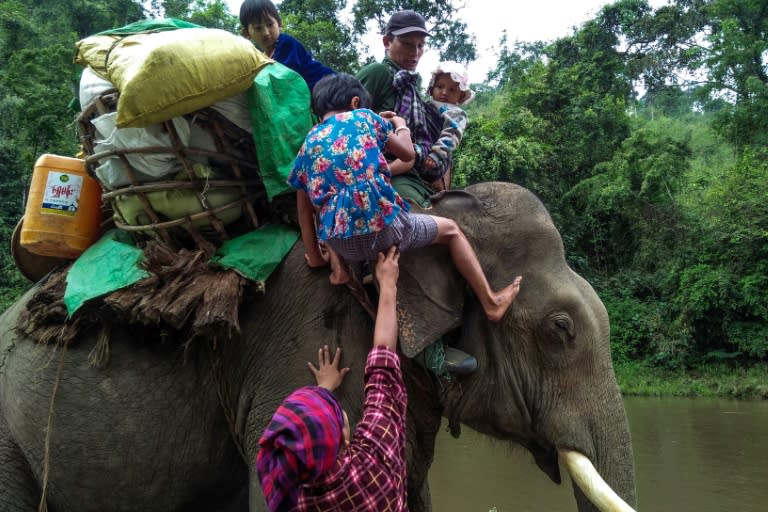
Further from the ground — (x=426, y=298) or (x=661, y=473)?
(x=426, y=298)

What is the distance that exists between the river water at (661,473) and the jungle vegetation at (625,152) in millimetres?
5882

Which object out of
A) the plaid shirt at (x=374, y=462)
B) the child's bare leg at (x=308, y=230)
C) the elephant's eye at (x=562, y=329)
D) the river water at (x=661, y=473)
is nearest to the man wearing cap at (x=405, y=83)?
the child's bare leg at (x=308, y=230)

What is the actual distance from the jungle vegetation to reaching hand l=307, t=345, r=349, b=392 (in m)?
14.8

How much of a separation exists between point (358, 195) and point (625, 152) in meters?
20.3

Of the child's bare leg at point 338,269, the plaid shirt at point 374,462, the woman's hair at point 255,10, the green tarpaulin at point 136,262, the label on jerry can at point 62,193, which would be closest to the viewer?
the plaid shirt at point 374,462

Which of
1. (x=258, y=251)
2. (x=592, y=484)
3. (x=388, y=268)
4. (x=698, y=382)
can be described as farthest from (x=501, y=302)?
(x=698, y=382)

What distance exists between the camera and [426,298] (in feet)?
9.82

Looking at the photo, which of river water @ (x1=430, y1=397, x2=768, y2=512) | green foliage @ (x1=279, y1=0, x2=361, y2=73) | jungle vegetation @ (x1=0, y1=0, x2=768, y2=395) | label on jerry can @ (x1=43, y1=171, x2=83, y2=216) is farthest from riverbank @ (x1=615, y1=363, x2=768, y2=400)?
label on jerry can @ (x1=43, y1=171, x2=83, y2=216)

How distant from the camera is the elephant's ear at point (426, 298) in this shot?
2.92 metres

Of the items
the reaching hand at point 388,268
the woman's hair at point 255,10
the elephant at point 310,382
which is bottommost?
the elephant at point 310,382

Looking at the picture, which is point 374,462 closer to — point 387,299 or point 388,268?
point 387,299

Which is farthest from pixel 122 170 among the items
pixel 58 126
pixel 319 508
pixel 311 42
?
pixel 311 42

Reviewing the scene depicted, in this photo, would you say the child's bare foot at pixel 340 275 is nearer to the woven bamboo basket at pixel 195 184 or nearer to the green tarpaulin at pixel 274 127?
the green tarpaulin at pixel 274 127

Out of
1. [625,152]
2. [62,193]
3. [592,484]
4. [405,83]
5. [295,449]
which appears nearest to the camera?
[295,449]
